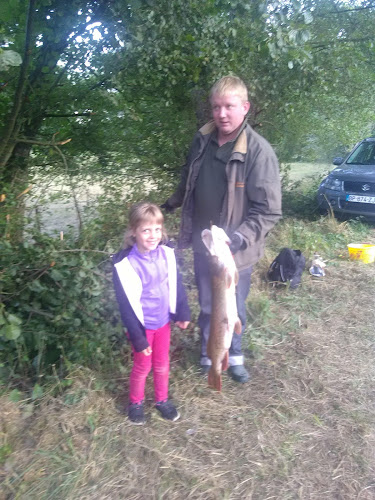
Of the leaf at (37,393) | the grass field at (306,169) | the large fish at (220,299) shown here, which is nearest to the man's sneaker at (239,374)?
the large fish at (220,299)

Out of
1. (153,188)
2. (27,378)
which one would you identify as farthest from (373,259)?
(27,378)

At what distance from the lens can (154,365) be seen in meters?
3.03

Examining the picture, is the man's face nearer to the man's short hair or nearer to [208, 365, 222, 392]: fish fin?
the man's short hair

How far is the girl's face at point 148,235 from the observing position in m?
2.75

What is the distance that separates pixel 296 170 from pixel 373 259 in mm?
3560

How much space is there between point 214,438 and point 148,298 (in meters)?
0.96

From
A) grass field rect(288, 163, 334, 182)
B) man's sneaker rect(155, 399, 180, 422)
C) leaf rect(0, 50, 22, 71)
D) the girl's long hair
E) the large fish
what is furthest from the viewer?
grass field rect(288, 163, 334, 182)

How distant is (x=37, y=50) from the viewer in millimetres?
4613

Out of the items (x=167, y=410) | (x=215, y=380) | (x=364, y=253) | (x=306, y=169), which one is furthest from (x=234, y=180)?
(x=306, y=169)

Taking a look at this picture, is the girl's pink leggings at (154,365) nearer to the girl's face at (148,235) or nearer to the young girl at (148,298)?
the young girl at (148,298)

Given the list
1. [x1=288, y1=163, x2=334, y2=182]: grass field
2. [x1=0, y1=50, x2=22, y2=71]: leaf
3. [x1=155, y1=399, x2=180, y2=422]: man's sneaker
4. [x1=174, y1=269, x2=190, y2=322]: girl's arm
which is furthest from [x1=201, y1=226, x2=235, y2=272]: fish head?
[x1=288, y1=163, x2=334, y2=182]: grass field

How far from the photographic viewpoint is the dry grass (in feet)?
8.11

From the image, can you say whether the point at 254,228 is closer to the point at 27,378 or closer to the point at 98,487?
the point at 98,487

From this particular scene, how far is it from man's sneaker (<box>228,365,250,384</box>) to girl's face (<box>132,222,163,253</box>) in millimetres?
1247
